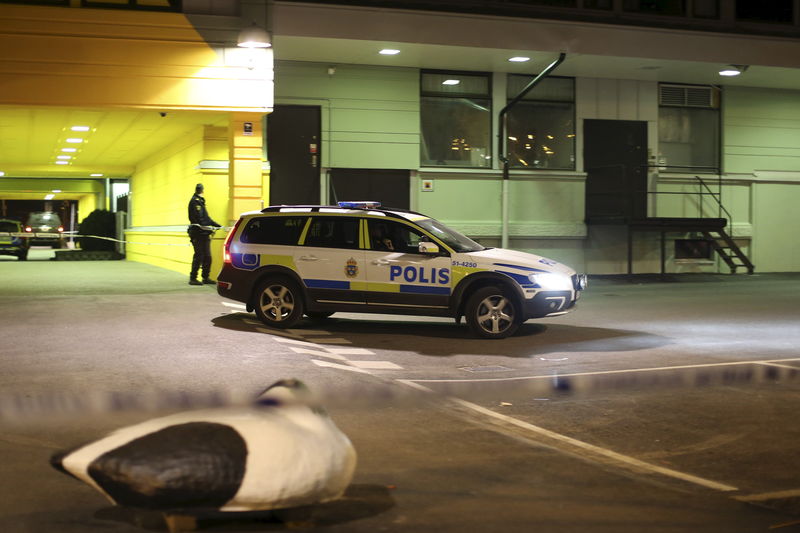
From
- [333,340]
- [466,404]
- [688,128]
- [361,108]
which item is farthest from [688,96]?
[466,404]

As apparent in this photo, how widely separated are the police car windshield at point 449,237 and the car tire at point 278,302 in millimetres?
1960

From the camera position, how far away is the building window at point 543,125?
2280 cm

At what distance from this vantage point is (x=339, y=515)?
486cm

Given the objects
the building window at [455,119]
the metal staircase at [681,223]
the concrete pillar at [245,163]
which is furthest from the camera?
the metal staircase at [681,223]

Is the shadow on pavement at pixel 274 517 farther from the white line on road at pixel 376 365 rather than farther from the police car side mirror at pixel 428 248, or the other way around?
the police car side mirror at pixel 428 248

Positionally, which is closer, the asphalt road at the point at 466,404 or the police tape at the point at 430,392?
the asphalt road at the point at 466,404

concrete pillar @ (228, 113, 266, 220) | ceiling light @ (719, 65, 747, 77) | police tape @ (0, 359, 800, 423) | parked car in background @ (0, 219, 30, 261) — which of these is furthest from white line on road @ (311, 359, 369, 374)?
parked car in background @ (0, 219, 30, 261)

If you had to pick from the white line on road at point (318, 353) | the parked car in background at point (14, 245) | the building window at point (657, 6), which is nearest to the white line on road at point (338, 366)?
the white line on road at point (318, 353)

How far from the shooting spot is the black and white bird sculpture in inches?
169

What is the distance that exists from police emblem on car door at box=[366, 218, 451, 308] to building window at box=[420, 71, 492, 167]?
9.56 m

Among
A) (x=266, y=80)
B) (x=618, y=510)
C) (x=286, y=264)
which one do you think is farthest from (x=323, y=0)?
(x=618, y=510)

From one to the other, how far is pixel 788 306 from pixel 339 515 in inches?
533

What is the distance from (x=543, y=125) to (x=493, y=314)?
11706 mm

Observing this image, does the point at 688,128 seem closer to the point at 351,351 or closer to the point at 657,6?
the point at 657,6
